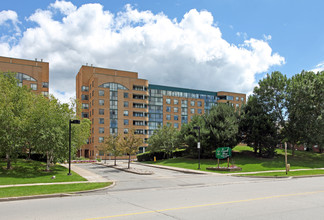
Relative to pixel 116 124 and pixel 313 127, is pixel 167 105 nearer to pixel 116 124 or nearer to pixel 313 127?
pixel 116 124

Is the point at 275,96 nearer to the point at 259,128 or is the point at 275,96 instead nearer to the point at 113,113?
the point at 259,128

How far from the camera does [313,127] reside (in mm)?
40250

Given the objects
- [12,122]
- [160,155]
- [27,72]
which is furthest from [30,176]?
[27,72]

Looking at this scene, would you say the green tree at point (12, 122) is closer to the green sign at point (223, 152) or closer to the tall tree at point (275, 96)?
the green sign at point (223, 152)

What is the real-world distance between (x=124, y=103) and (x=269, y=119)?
50.7 meters

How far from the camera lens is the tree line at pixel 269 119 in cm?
3928

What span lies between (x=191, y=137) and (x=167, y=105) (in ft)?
184

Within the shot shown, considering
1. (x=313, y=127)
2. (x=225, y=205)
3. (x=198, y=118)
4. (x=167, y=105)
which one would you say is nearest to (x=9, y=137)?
(x=225, y=205)

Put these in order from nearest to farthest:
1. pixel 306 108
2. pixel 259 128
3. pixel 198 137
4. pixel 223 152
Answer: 1. pixel 223 152
2. pixel 198 137
3. pixel 306 108
4. pixel 259 128

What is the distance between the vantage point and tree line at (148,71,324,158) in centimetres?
3928

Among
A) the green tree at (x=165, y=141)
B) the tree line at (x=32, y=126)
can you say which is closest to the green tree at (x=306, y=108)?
the green tree at (x=165, y=141)

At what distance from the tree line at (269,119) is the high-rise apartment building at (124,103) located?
2943cm

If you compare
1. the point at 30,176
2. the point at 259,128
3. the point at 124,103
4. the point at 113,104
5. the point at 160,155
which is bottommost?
the point at 160,155

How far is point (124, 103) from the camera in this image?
84.1 metres
